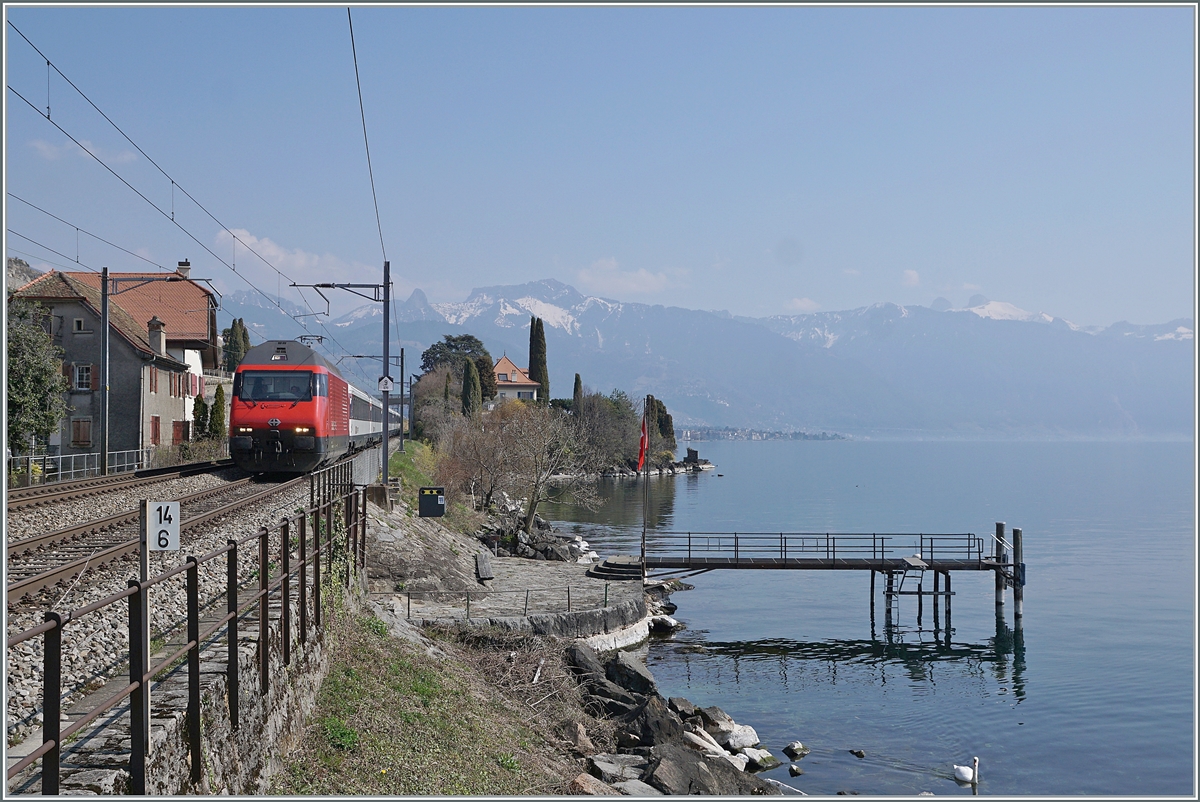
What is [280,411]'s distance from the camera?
27.1 metres

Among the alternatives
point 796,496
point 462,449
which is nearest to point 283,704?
point 462,449

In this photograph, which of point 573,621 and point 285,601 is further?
point 573,621

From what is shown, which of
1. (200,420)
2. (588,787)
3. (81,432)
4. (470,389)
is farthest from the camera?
(470,389)

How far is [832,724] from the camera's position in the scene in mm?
23297

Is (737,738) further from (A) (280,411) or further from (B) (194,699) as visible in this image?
(B) (194,699)

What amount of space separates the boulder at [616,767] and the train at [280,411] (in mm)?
15812

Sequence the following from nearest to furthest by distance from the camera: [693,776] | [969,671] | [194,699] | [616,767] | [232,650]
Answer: [194,699], [232,650], [616,767], [693,776], [969,671]

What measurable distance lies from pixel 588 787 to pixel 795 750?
383 inches

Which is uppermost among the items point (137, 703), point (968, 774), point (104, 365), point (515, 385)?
point (515, 385)

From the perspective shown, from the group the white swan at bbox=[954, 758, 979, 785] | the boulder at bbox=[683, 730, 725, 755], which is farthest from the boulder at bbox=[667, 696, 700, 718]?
the white swan at bbox=[954, 758, 979, 785]

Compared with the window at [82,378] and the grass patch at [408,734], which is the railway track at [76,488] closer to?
the grass patch at [408,734]

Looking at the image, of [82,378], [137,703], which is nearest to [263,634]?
[137,703]

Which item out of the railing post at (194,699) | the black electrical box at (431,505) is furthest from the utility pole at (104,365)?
the railing post at (194,699)

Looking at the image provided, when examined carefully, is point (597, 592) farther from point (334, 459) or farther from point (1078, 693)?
point (1078, 693)
